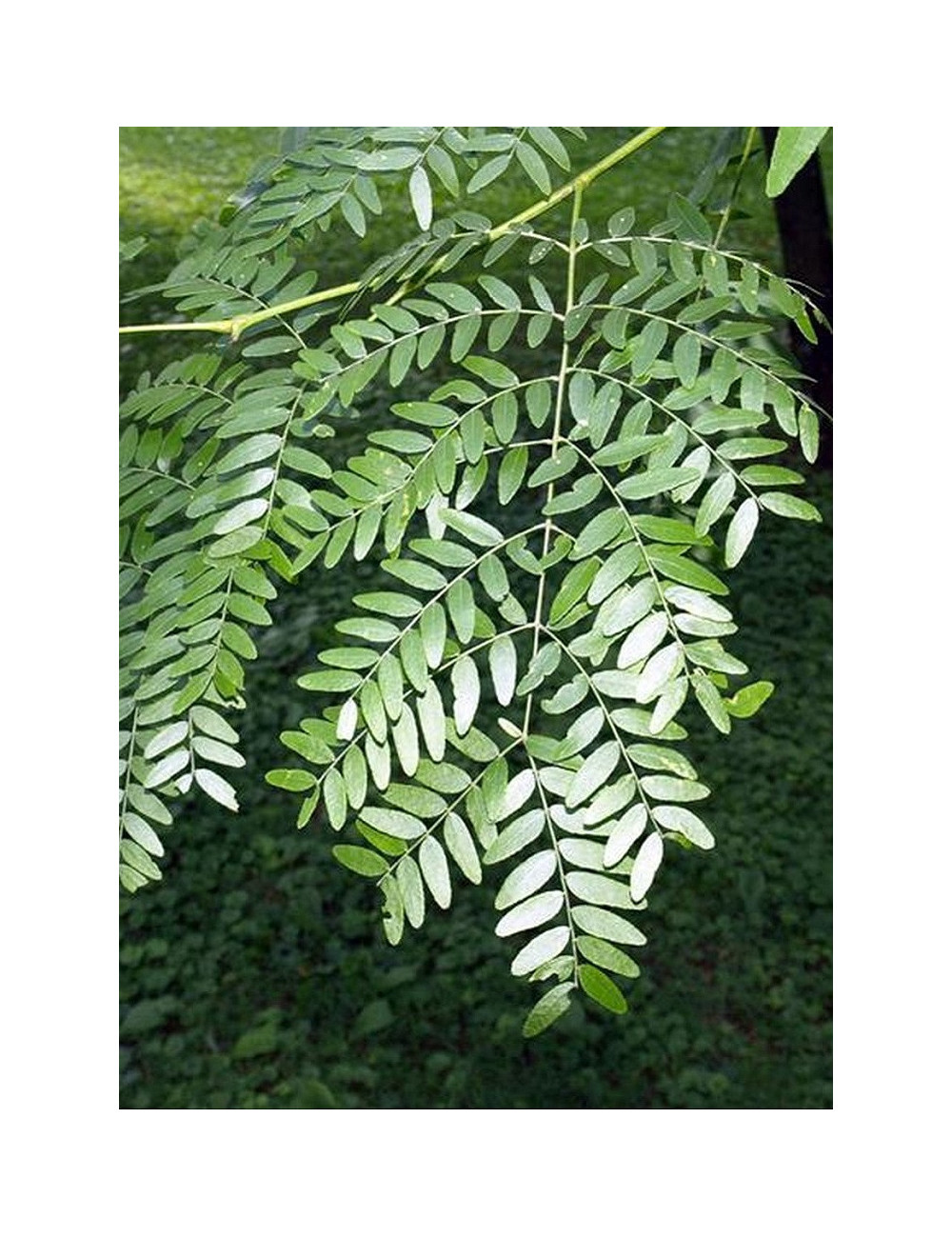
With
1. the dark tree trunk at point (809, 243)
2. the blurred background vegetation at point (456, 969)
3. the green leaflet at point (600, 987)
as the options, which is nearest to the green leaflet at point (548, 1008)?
the green leaflet at point (600, 987)

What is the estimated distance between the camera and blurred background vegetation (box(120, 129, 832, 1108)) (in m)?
2.15

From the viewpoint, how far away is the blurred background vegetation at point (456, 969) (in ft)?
7.07

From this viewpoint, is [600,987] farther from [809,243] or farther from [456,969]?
[809,243]

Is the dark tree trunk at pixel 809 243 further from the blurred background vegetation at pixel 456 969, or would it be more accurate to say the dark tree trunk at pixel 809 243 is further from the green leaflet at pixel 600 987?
the green leaflet at pixel 600 987

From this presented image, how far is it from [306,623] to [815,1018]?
3.77ft

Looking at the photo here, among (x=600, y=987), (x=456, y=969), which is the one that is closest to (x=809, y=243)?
(x=456, y=969)

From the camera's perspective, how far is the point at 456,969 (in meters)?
2.31

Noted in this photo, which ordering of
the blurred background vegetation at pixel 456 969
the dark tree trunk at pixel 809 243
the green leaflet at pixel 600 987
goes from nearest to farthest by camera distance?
the green leaflet at pixel 600 987 < the blurred background vegetation at pixel 456 969 < the dark tree trunk at pixel 809 243

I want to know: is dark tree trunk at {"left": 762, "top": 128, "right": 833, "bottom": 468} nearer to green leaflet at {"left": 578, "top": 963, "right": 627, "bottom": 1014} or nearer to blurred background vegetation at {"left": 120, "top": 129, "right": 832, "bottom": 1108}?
blurred background vegetation at {"left": 120, "top": 129, "right": 832, "bottom": 1108}

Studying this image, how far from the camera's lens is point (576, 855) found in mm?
804

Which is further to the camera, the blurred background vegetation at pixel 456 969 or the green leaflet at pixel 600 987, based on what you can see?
the blurred background vegetation at pixel 456 969

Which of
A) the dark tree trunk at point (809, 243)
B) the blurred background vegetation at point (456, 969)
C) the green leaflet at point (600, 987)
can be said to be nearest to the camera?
the green leaflet at point (600, 987)
